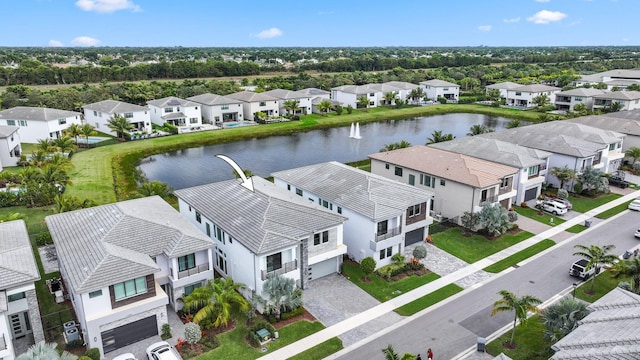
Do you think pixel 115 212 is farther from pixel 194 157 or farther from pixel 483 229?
pixel 194 157

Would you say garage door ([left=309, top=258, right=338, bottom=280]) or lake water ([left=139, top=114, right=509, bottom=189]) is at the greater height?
lake water ([left=139, top=114, right=509, bottom=189])

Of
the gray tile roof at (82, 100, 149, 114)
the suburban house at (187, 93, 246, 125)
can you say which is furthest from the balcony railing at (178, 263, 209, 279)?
the suburban house at (187, 93, 246, 125)

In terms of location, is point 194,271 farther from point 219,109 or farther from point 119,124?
point 219,109

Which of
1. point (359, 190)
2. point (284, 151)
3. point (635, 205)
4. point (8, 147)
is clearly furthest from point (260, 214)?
point (8, 147)

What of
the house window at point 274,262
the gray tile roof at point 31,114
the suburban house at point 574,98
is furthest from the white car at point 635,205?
the gray tile roof at point 31,114

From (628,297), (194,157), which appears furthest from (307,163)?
(628,297)

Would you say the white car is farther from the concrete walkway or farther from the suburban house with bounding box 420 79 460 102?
the suburban house with bounding box 420 79 460 102
